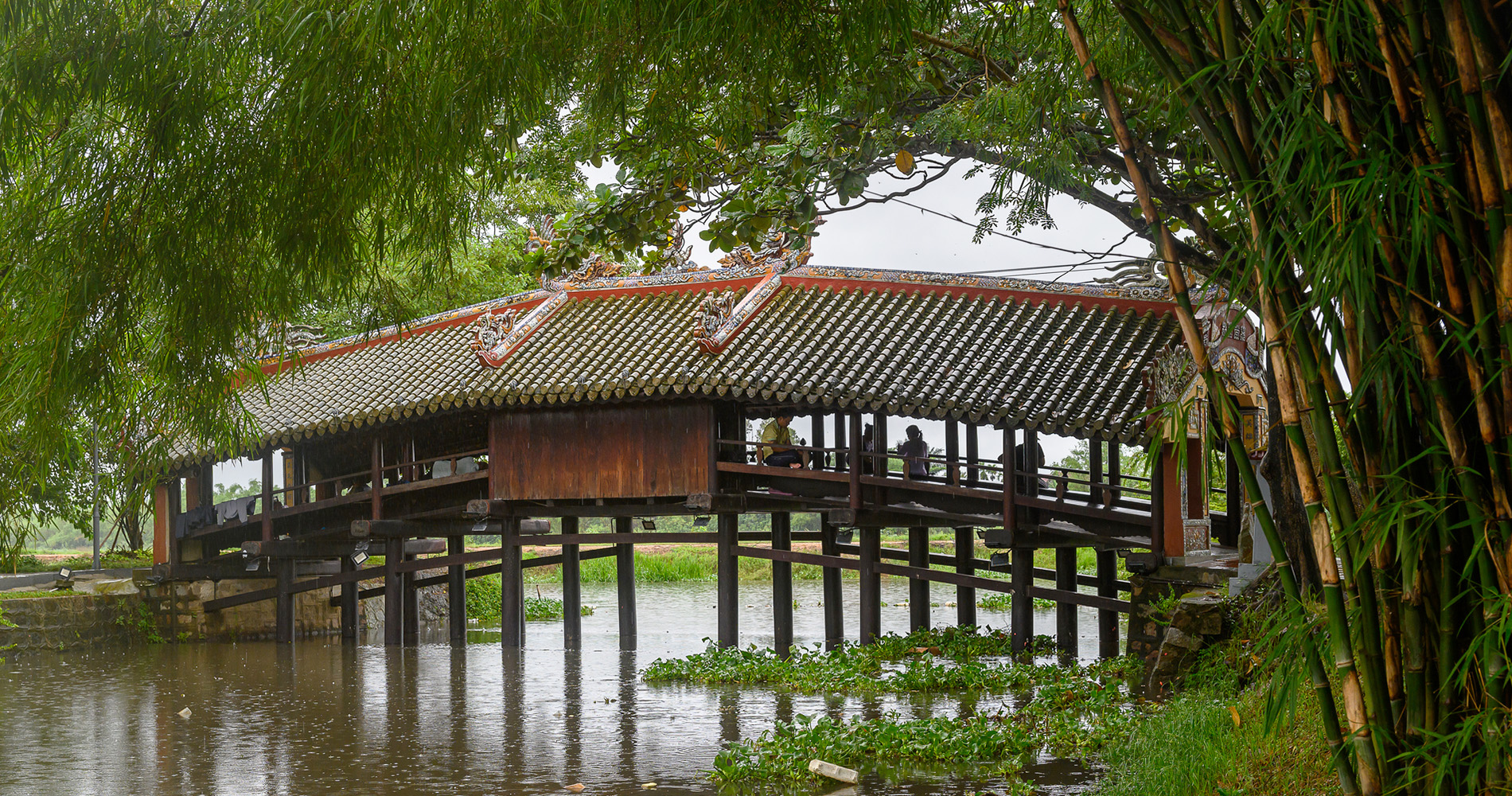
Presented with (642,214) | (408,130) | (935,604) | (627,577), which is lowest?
(935,604)

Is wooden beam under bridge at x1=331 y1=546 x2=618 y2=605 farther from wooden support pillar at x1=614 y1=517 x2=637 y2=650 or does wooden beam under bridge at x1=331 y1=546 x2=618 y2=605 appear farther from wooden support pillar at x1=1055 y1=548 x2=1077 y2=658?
wooden support pillar at x1=1055 y1=548 x2=1077 y2=658

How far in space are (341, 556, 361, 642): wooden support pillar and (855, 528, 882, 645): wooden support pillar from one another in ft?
26.4

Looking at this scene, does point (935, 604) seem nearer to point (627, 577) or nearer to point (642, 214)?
point (627, 577)

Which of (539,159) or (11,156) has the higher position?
(539,159)

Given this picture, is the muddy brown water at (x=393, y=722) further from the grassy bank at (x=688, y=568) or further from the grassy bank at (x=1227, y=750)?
the grassy bank at (x=688, y=568)

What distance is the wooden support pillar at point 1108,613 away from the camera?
13.4 metres

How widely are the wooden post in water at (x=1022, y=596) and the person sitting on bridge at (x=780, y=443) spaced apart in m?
2.55

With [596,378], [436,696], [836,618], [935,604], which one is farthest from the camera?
[935,604]

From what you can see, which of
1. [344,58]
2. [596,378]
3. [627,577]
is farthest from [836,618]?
[344,58]

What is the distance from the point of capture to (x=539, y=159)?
1028 cm

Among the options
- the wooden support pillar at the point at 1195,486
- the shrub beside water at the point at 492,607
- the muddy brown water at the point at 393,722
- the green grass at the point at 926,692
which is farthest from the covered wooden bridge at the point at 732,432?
the shrub beside water at the point at 492,607

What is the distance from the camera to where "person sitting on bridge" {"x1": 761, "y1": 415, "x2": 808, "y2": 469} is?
13.9m

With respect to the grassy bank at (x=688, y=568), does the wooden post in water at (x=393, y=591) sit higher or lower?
higher

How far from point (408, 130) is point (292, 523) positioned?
A: 13.6 meters
